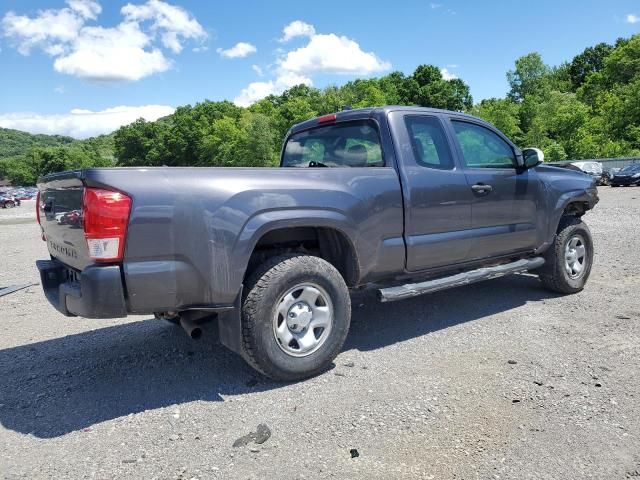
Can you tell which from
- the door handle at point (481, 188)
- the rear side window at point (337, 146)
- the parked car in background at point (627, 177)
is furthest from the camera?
the parked car in background at point (627, 177)

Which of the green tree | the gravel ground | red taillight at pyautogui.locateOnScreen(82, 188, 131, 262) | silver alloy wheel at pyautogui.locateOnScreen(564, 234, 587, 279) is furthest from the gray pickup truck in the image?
the green tree

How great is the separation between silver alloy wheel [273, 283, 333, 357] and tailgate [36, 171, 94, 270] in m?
1.32

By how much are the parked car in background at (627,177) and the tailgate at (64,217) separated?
3155 centimetres

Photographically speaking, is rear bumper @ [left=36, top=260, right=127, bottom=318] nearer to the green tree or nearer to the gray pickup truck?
the gray pickup truck

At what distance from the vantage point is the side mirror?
519 centimetres

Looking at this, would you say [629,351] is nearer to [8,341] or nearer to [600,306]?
[600,306]

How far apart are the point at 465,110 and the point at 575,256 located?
239ft

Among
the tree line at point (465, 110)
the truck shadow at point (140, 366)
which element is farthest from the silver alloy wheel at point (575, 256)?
the tree line at point (465, 110)

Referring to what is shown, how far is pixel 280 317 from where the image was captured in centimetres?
360

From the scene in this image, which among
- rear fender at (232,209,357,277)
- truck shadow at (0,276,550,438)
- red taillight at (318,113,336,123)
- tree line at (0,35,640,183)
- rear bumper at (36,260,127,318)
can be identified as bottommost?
truck shadow at (0,276,550,438)

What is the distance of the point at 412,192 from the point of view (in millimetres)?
4184

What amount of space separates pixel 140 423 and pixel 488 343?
2.84 meters

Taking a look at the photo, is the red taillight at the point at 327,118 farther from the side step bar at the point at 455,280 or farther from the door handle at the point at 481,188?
the side step bar at the point at 455,280

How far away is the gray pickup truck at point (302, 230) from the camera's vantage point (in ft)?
10.0
